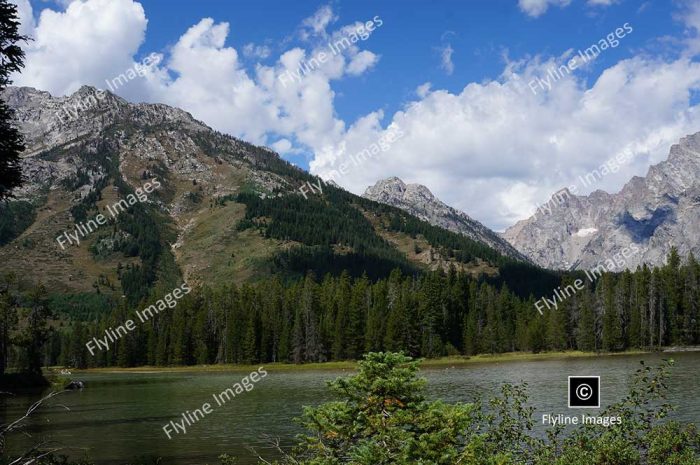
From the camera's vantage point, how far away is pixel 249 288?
18988 cm

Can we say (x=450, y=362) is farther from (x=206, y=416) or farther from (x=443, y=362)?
(x=206, y=416)

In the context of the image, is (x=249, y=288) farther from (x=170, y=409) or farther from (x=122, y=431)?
(x=122, y=431)

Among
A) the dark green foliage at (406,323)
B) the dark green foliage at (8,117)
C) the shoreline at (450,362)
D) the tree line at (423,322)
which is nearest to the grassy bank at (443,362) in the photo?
the shoreline at (450,362)

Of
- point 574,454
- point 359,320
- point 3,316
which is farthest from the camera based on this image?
point 359,320

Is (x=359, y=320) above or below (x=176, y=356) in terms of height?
above

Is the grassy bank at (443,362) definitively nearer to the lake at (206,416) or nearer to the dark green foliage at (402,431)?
the lake at (206,416)

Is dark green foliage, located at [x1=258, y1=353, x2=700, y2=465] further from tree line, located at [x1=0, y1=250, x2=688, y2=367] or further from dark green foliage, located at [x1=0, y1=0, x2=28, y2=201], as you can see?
tree line, located at [x1=0, y1=250, x2=688, y2=367]

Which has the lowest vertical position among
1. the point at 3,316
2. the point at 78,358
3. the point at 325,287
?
the point at 78,358

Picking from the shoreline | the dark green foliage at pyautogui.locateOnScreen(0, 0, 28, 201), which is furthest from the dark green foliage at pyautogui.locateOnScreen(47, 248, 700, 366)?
the dark green foliage at pyautogui.locateOnScreen(0, 0, 28, 201)

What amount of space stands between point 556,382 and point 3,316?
91.3 metres

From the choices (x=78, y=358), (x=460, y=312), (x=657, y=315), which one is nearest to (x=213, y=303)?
(x=78, y=358)

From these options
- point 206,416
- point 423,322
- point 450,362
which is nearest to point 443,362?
point 450,362

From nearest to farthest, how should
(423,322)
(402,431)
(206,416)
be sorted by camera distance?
1. (402,431)
2. (206,416)
3. (423,322)

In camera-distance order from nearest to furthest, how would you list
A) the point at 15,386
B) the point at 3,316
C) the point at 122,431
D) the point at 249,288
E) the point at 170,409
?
the point at 122,431, the point at 170,409, the point at 15,386, the point at 3,316, the point at 249,288
